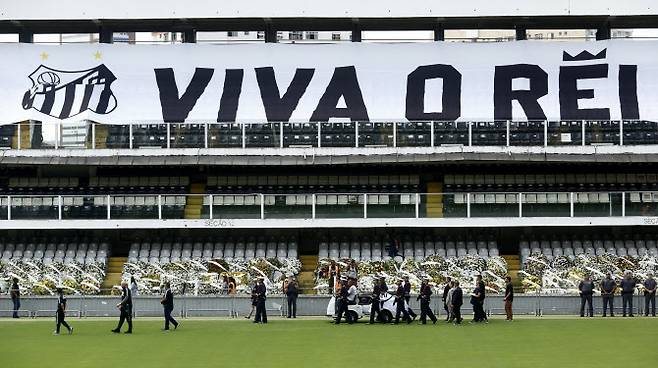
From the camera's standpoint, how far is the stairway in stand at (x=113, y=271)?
4981cm

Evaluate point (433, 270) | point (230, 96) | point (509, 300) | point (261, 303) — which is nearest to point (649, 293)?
point (509, 300)

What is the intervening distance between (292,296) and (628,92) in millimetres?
19677

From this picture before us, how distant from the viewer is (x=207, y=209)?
51.0m

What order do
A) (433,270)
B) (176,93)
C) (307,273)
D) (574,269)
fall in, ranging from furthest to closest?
(176,93) < (307,273) < (433,270) < (574,269)

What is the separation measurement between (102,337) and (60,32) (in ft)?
88.0

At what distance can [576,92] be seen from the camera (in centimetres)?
5362

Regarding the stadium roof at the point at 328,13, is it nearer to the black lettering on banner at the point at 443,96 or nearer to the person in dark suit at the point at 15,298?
the black lettering on banner at the point at 443,96

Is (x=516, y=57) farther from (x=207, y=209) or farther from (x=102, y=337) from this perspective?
(x=102, y=337)

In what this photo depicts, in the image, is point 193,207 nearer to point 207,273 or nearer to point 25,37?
point 207,273

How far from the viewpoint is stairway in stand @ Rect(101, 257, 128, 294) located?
49812 millimetres

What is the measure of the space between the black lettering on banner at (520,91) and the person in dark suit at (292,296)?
15.3m

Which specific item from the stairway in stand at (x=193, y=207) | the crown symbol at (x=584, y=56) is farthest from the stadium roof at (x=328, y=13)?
the stairway in stand at (x=193, y=207)

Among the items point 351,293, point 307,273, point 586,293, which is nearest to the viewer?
point 351,293

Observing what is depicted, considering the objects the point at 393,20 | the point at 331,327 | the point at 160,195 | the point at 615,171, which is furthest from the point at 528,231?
the point at 331,327
